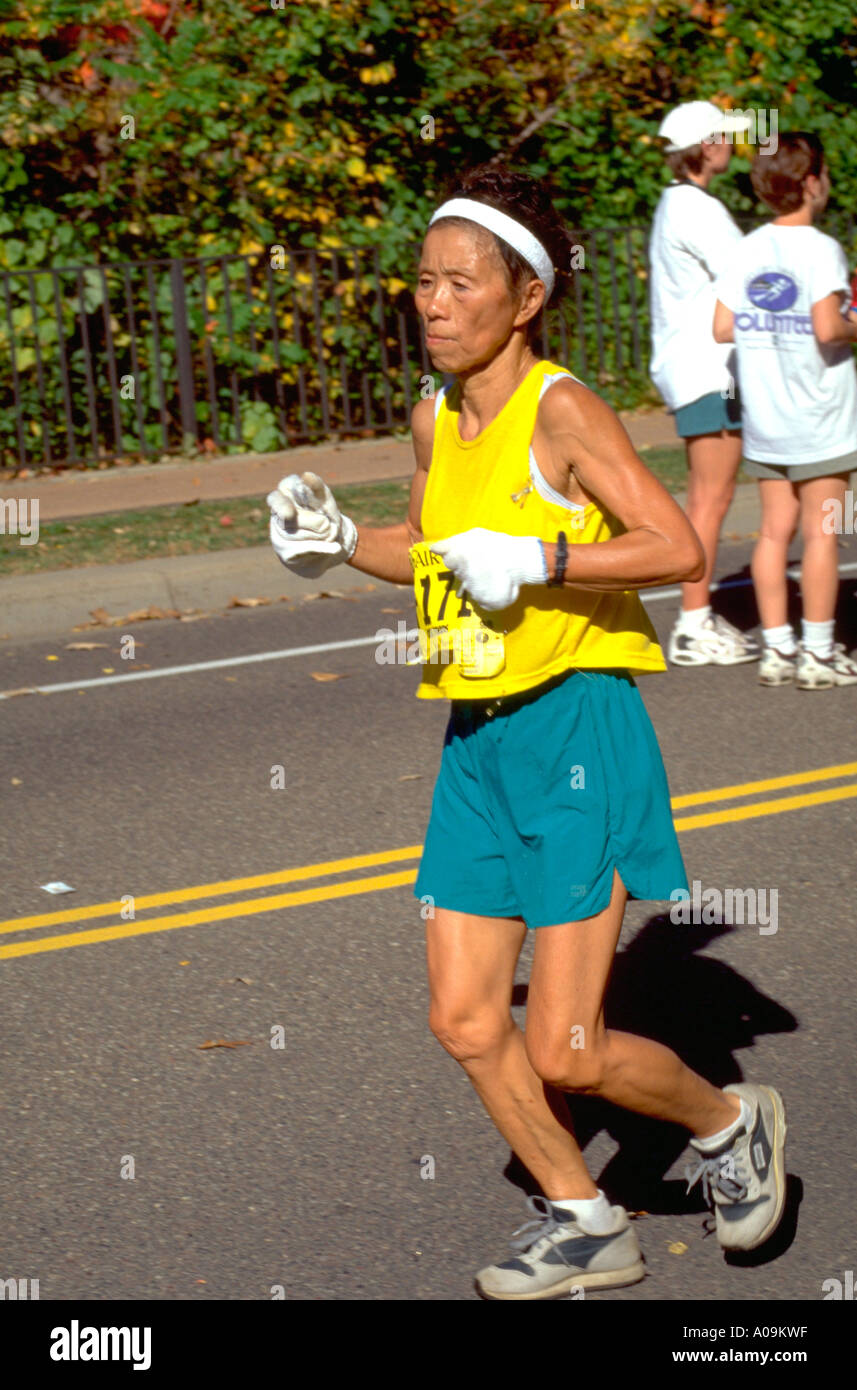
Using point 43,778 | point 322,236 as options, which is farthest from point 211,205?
point 43,778

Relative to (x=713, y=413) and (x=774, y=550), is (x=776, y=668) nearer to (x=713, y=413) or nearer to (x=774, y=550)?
(x=774, y=550)

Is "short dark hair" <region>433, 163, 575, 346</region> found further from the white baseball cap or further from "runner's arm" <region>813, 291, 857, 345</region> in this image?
the white baseball cap

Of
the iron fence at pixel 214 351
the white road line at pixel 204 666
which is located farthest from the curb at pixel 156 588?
the iron fence at pixel 214 351

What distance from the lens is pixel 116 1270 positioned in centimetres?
339

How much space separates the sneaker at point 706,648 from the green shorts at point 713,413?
779mm

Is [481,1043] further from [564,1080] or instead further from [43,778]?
[43,778]

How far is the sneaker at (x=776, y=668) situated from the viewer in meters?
7.27

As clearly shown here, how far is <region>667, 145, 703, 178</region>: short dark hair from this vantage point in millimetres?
7293

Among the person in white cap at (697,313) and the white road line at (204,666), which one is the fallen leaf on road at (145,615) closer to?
the white road line at (204,666)

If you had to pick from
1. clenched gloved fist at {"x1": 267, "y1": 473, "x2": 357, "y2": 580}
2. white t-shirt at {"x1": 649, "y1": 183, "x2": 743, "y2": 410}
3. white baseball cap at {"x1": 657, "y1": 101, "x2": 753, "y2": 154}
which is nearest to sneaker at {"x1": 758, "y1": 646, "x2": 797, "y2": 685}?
white t-shirt at {"x1": 649, "y1": 183, "x2": 743, "y2": 410}

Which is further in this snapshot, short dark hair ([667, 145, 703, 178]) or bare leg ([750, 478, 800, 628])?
short dark hair ([667, 145, 703, 178])

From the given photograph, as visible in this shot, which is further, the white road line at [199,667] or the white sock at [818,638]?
the white road line at [199,667]

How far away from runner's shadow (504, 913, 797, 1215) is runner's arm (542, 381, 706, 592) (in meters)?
1.22
